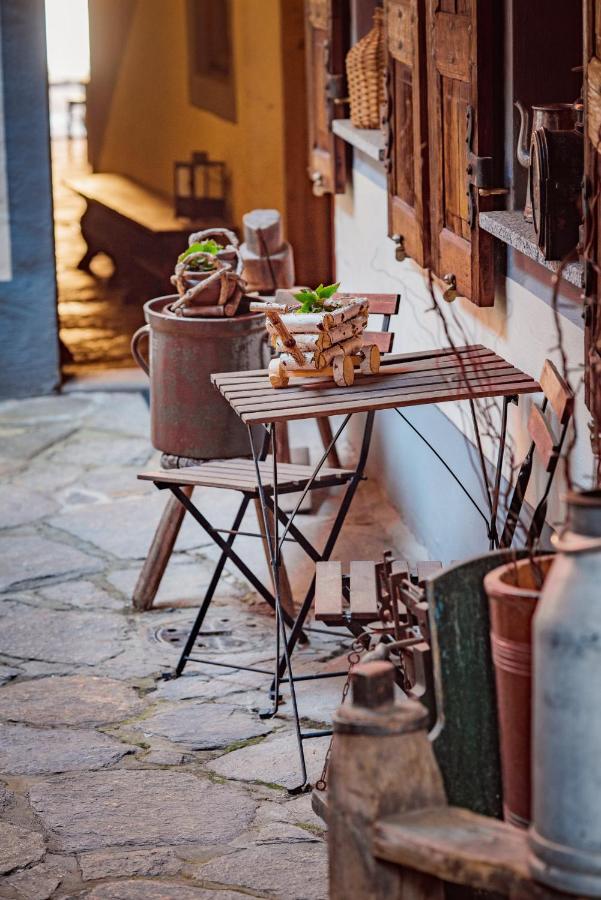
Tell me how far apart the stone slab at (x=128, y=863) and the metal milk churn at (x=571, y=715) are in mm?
1605

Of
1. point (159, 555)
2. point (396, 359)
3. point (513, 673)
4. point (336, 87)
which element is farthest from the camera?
point (336, 87)

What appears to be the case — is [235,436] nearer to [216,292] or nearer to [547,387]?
[216,292]

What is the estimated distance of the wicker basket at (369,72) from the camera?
20.3 ft

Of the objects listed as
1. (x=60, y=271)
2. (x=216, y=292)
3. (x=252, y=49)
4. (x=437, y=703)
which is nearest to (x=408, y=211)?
(x=216, y=292)

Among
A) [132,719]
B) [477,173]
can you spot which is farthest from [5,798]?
[477,173]

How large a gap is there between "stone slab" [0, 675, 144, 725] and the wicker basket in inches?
109

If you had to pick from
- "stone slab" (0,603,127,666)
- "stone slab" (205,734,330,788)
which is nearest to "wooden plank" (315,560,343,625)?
"stone slab" (205,734,330,788)

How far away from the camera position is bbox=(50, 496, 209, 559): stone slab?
6164 mm

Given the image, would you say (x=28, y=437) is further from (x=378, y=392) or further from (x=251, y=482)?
Result: (x=378, y=392)

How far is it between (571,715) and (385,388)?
200 cm

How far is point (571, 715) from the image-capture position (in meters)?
2.19

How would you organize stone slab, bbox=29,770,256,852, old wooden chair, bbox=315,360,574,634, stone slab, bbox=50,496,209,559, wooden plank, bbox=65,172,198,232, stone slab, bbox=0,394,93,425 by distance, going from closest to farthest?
1. old wooden chair, bbox=315,360,574,634
2. stone slab, bbox=29,770,256,852
3. stone slab, bbox=50,496,209,559
4. stone slab, bbox=0,394,93,425
5. wooden plank, bbox=65,172,198,232

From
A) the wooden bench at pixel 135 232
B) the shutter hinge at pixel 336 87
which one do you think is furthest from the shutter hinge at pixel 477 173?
the wooden bench at pixel 135 232

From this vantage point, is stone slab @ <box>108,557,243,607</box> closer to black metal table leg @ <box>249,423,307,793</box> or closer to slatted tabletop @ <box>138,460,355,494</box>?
slatted tabletop @ <box>138,460,355,494</box>
